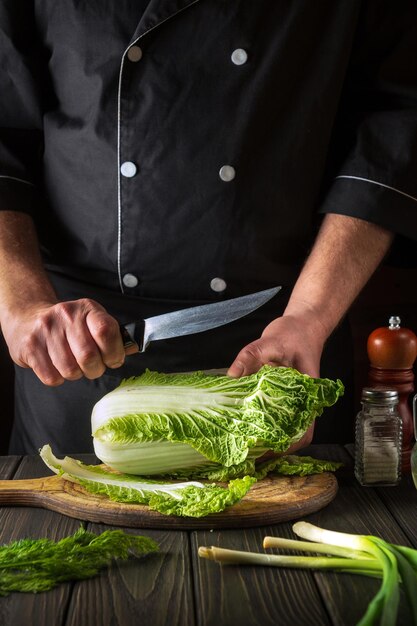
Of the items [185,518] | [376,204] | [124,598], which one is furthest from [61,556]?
[376,204]

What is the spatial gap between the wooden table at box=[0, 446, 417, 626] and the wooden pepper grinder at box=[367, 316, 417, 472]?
385mm

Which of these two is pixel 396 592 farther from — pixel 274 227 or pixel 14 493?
pixel 274 227

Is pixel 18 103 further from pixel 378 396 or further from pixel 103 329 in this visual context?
pixel 378 396

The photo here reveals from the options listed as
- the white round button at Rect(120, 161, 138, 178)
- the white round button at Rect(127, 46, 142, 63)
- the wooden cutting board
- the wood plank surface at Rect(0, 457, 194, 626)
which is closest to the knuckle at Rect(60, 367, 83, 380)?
the wooden cutting board

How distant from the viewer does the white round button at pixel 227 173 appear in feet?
7.39

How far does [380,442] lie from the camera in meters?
1.93

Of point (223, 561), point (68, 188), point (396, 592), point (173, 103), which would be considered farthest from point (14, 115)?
point (396, 592)

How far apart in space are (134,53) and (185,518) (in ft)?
3.70

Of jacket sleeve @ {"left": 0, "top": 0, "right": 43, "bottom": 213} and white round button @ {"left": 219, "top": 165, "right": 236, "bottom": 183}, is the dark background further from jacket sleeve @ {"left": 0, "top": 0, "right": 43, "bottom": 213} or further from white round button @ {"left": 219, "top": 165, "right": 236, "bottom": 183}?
white round button @ {"left": 219, "top": 165, "right": 236, "bottom": 183}

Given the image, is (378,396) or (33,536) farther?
(378,396)

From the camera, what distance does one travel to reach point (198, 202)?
7.47 feet

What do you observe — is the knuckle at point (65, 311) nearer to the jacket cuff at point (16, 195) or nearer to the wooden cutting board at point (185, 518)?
the wooden cutting board at point (185, 518)

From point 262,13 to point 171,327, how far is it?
825 millimetres

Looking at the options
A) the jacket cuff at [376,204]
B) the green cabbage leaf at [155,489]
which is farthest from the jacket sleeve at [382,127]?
the green cabbage leaf at [155,489]
